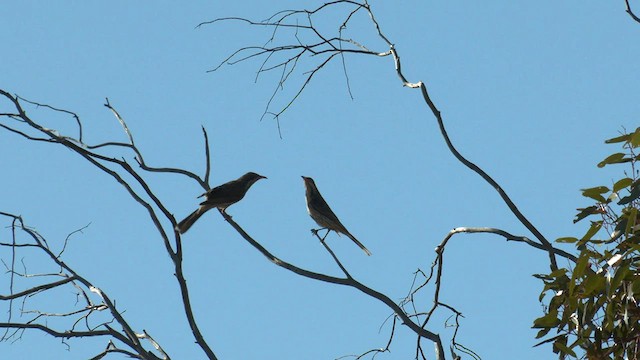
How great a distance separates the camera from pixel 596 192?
4.60m

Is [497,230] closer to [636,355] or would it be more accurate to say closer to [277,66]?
[636,355]

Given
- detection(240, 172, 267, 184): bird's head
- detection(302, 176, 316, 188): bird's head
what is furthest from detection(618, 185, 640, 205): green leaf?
detection(302, 176, 316, 188): bird's head

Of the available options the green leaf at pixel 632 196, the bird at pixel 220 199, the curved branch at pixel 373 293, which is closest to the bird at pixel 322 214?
the bird at pixel 220 199

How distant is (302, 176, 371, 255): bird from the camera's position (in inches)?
348

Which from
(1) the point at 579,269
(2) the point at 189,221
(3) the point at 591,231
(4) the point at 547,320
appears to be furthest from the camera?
(2) the point at 189,221

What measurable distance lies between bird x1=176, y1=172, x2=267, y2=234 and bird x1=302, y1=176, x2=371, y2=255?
2.23 feet

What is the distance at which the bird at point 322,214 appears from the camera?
8828 millimetres

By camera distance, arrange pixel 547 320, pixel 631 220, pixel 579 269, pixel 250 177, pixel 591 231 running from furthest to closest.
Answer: pixel 250 177 → pixel 547 320 → pixel 591 231 → pixel 579 269 → pixel 631 220

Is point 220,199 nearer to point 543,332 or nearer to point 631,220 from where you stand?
point 543,332

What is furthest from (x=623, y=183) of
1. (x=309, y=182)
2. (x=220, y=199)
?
(x=309, y=182)

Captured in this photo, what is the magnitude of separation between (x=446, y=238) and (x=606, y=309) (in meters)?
0.93

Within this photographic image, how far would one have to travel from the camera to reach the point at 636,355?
4.18 meters

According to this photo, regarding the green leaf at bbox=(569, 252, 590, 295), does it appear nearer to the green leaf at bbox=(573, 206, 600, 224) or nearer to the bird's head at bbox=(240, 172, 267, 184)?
the green leaf at bbox=(573, 206, 600, 224)

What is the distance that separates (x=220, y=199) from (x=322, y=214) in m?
1.58
